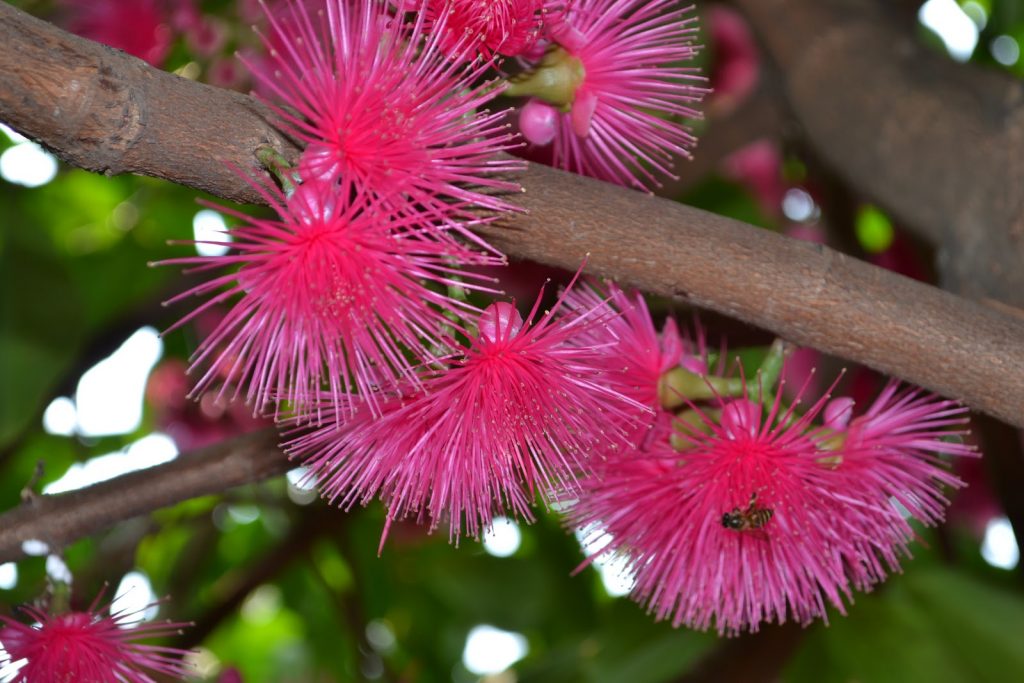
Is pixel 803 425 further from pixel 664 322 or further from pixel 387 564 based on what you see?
pixel 387 564

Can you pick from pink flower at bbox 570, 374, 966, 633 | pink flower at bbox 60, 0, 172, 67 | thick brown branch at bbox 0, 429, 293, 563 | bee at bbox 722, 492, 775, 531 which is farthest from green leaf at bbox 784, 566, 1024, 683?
pink flower at bbox 60, 0, 172, 67

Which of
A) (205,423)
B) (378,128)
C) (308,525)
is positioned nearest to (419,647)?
(308,525)

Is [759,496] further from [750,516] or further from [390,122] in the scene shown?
[390,122]

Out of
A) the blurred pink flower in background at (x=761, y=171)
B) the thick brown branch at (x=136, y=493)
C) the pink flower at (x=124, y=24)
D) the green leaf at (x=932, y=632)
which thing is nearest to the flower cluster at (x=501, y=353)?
the thick brown branch at (x=136, y=493)

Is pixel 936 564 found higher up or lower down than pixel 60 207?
higher up

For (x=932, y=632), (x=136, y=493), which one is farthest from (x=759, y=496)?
(x=932, y=632)

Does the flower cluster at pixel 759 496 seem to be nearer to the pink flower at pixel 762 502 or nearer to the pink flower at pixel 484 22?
the pink flower at pixel 762 502
